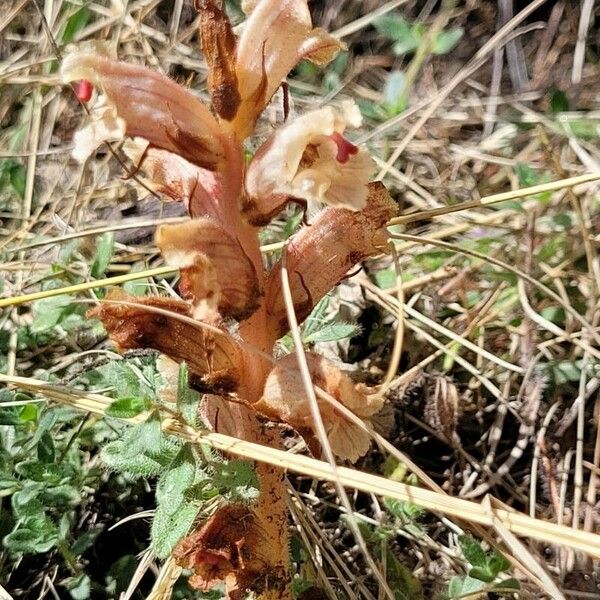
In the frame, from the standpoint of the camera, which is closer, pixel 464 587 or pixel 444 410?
pixel 464 587

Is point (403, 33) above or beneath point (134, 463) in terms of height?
above

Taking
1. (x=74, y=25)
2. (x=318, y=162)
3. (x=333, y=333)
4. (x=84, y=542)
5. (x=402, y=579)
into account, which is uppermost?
(x=318, y=162)

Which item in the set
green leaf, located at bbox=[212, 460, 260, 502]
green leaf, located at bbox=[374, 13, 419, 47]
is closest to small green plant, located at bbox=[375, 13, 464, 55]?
green leaf, located at bbox=[374, 13, 419, 47]

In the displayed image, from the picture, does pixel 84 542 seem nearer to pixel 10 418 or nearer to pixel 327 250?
pixel 10 418

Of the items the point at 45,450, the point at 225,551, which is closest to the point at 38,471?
the point at 45,450

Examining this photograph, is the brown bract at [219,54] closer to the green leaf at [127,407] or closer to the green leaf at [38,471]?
the green leaf at [127,407]

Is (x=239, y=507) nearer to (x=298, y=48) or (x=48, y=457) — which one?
(x=48, y=457)

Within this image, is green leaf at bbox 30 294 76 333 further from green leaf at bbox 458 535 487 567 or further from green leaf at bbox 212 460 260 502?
green leaf at bbox 458 535 487 567
